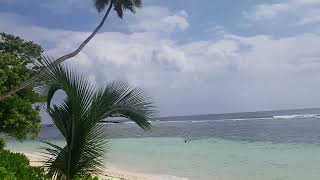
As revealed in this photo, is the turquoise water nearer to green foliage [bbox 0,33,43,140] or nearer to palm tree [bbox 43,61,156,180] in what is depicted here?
green foliage [bbox 0,33,43,140]

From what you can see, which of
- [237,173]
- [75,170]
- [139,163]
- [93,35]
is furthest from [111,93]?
[139,163]

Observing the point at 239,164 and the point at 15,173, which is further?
the point at 239,164

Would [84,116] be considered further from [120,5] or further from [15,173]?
[120,5]

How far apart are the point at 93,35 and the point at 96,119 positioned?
12658mm

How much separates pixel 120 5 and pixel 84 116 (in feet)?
41.0

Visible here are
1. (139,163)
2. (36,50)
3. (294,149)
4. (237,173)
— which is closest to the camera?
(36,50)

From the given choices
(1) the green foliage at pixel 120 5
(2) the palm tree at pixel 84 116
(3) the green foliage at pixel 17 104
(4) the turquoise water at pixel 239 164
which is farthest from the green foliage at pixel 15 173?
(4) the turquoise water at pixel 239 164

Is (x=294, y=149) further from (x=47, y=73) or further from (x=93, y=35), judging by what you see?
(x=47, y=73)

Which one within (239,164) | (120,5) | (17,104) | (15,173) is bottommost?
(239,164)

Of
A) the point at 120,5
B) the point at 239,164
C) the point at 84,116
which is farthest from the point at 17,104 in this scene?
the point at 239,164

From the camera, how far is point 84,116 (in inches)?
218

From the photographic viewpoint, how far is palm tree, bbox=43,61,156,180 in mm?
5480

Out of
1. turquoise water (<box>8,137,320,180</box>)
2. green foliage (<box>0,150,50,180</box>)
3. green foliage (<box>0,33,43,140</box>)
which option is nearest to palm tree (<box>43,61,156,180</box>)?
green foliage (<box>0,150,50,180</box>)

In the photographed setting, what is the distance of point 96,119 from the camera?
5547 mm
